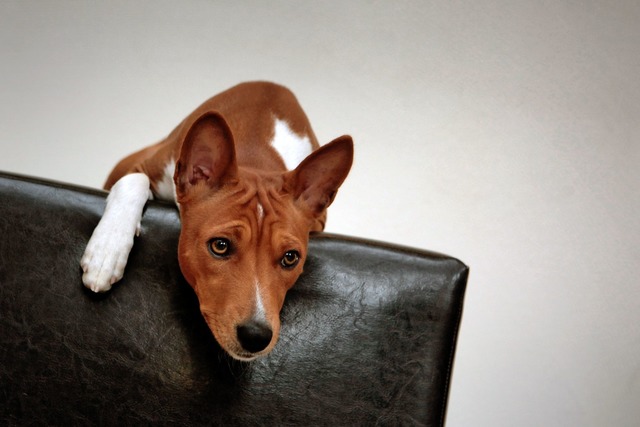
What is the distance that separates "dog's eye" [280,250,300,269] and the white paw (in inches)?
12.7

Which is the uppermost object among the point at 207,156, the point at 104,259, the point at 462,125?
the point at 462,125

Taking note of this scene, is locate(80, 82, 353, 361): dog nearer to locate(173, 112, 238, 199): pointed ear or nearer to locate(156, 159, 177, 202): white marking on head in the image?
locate(173, 112, 238, 199): pointed ear

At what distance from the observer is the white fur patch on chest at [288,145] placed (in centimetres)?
193

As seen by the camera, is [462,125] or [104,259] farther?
[462,125]

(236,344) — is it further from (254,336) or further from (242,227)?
(242,227)

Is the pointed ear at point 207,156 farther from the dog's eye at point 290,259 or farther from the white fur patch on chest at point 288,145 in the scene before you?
the white fur patch on chest at point 288,145

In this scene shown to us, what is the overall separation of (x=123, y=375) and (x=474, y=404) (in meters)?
1.84

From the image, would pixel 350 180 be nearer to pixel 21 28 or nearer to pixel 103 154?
pixel 103 154

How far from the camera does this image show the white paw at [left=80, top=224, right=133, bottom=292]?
139cm

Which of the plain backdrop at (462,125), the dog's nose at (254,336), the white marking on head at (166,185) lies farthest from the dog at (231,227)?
the plain backdrop at (462,125)

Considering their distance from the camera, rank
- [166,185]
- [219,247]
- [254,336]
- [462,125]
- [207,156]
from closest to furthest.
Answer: [254,336] < [219,247] < [207,156] < [166,185] < [462,125]

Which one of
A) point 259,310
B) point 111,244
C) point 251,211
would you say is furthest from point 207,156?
point 259,310

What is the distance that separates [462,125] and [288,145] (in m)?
1.06

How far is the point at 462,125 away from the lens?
9.09 ft
